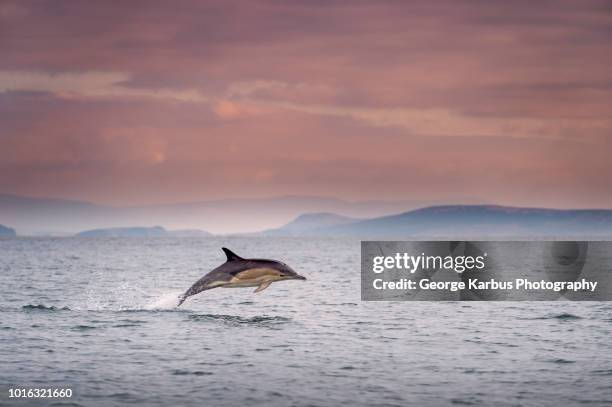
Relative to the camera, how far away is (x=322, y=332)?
1515 inches

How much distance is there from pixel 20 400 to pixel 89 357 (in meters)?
6.97

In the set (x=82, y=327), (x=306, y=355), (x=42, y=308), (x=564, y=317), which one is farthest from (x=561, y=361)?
(x=42, y=308)

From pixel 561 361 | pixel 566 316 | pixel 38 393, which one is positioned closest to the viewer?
pixel 38 393

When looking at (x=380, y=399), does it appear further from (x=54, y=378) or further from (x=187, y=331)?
(x=187, y=331)

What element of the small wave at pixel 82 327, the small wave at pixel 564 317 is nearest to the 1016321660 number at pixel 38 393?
the small wave at pixel 82 327

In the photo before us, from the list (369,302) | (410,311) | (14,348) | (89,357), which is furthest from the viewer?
(369,302)

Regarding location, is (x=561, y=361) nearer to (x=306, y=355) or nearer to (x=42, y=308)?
(x=306, y=355)

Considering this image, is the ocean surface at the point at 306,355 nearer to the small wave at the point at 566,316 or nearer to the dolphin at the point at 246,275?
the small wave at the point at 566,316

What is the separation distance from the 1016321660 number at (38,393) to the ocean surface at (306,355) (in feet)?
0.93

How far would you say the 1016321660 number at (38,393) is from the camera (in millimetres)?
23728

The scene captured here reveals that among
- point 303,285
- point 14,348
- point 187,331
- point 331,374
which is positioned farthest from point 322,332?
point 303,285

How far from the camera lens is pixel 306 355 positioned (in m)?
31.2

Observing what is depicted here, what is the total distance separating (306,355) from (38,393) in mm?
10532

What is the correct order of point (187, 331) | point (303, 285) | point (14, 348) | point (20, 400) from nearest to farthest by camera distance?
point (20, 400)
point (14, 348)
point (187, 331)
point (303, 285)
